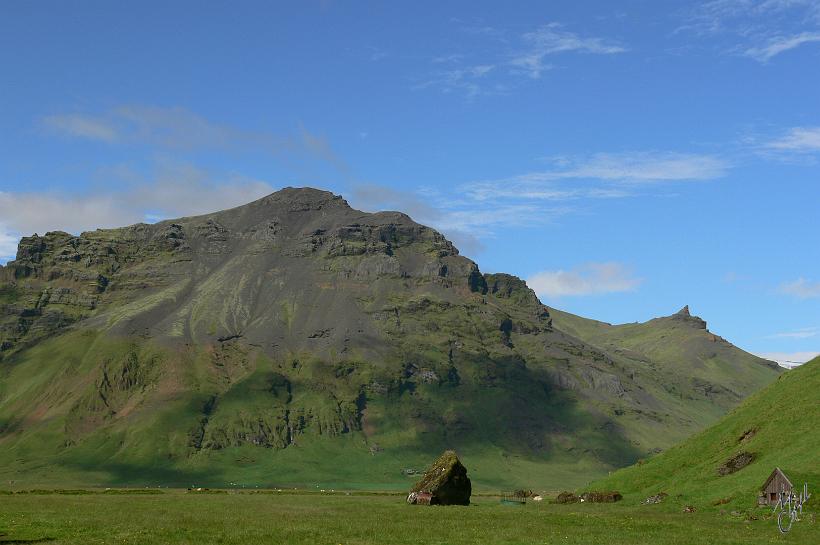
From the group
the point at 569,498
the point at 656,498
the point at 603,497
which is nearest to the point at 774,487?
the point at 656,498

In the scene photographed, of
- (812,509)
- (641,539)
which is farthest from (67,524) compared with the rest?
(812,509)

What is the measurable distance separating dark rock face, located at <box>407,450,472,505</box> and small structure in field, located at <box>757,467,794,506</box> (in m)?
32.8

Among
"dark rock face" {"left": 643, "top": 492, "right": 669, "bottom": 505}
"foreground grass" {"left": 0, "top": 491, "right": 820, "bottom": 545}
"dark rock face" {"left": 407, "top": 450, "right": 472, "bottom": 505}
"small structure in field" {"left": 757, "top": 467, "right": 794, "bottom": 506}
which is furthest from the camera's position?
"dark rock face" {"left": 407, "top": 450, "right": 472, "bottom": 505}

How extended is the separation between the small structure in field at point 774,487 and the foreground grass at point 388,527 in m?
5.66

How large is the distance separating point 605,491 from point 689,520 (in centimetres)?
4182

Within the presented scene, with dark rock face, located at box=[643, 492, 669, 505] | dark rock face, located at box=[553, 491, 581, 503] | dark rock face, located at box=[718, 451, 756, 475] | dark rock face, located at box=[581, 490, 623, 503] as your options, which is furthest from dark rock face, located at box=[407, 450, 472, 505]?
dark rock face, located at box=[718, 451, 756, 475]

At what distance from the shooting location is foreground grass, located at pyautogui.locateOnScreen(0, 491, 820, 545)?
202 ft

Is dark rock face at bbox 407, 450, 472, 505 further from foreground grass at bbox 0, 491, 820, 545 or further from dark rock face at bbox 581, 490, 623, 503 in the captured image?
dark rock face at bbox 581, 490, 623, 503

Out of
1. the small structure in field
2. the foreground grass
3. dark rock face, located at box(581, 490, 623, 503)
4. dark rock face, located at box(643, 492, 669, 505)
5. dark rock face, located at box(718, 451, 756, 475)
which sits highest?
dark rock face, located at box(718, 451, 756, 475)

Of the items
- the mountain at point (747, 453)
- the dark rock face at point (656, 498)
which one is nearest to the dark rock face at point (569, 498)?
the mountain at point (747, 453)

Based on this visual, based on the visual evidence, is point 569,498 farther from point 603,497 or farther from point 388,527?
point 388,527

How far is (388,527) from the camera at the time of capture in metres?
71.1

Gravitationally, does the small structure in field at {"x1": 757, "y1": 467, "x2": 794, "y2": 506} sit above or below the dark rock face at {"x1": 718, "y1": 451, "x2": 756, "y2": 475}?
below

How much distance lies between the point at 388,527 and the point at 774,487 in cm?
3950
